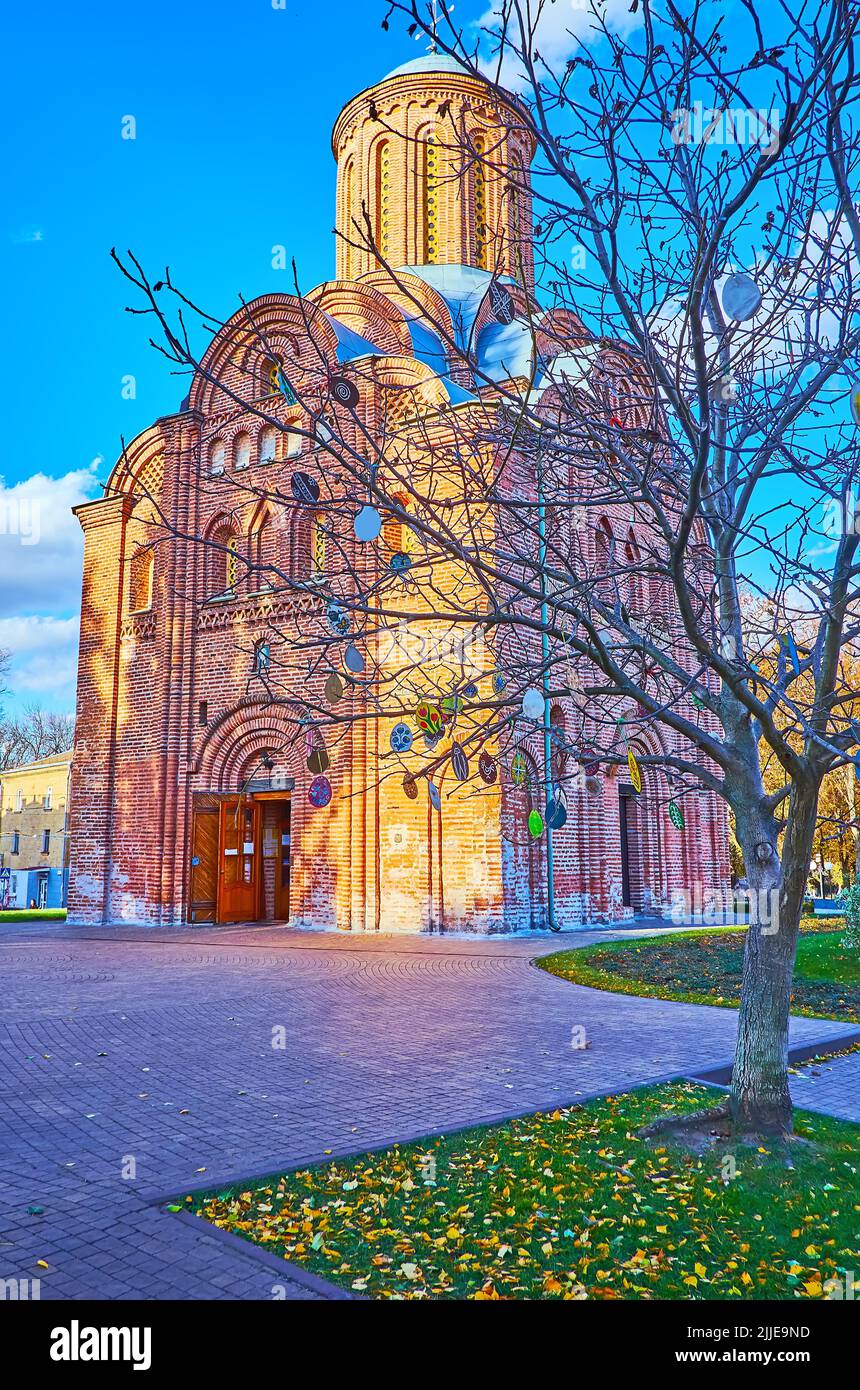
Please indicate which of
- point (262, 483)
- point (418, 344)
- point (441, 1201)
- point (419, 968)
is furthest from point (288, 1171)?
point (418, 344)

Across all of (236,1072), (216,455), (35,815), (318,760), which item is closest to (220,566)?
(216,455)

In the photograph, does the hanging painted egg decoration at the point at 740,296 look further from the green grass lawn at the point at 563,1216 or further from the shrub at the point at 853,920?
the shrub at the point at 853,920

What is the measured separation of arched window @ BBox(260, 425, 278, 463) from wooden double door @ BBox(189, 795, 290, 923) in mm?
7084

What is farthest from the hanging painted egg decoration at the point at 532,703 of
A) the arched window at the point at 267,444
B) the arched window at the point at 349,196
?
the arched window at the point at 349,196

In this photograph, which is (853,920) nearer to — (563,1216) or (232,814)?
(563,1216)

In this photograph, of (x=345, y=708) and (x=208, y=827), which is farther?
(x=208, y=827)

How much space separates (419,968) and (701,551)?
836 centimetres

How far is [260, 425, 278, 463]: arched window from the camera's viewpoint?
19.5 metres

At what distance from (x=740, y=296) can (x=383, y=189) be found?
23175mm

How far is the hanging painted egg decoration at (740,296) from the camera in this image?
394cm

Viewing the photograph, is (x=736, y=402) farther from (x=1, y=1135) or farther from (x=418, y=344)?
(x=418, y=344)

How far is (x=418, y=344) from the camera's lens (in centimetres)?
2230

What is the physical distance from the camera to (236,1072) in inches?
269
